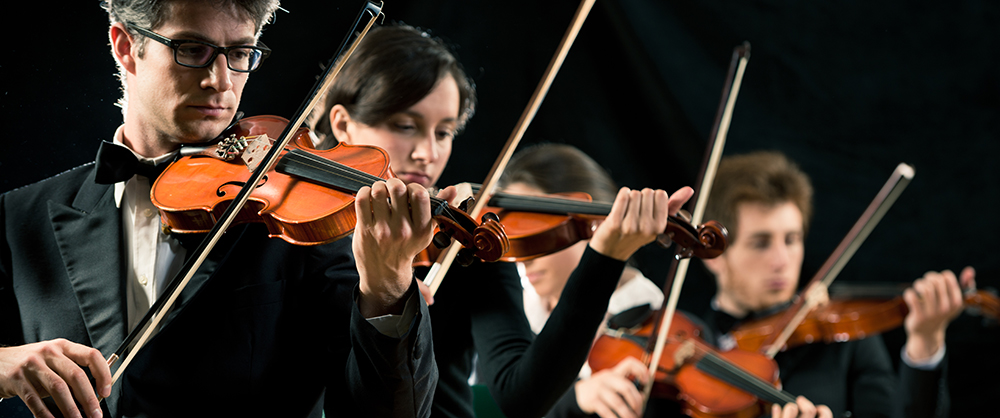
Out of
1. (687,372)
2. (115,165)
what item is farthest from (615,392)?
(115,165)

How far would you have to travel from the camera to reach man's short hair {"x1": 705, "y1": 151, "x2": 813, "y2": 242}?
1.98m

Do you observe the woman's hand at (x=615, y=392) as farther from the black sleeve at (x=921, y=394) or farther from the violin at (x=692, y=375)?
the black sleeve at (x=921, y=394)

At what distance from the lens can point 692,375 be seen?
1544mm

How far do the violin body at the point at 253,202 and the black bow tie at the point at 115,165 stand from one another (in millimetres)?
30

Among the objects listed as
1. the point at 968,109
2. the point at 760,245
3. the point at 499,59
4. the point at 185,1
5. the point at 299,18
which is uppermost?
the point at 968,109

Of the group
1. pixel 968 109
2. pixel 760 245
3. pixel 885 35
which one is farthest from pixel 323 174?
pixel 968 109

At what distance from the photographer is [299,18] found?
94 cm

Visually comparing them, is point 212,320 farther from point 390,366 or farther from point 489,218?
point 489,218

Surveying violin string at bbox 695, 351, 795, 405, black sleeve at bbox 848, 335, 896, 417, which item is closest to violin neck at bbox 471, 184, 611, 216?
violin string at bbox 695, 351, 795, 405

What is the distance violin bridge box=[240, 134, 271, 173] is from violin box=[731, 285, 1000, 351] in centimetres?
134

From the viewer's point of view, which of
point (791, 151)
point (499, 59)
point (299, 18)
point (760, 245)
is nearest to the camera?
point (299, 18)

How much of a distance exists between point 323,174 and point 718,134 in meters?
0.81

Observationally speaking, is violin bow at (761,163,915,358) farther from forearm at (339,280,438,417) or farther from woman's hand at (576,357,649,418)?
forearm at (339,280,438,417)

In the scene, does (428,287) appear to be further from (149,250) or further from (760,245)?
(760,245)
